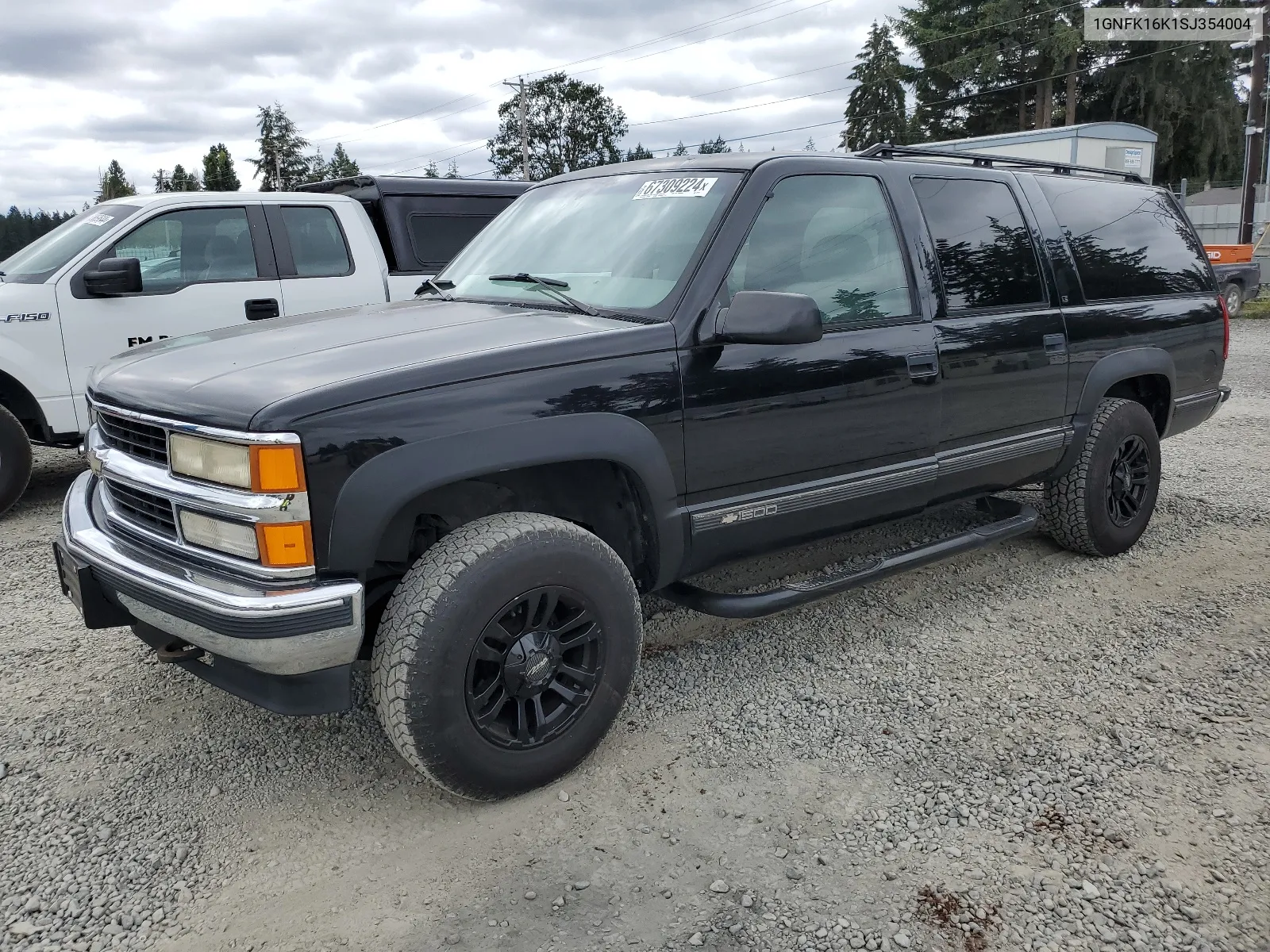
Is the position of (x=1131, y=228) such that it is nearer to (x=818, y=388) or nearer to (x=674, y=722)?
(x=818, y=388)

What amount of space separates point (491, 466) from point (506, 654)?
543 millimetres

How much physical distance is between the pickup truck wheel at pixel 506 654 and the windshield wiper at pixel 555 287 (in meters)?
0.79

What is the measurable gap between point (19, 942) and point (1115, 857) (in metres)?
2.73

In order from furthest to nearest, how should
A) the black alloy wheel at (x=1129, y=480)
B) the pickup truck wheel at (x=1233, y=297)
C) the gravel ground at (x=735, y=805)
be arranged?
the pickup truck wheel at (x=1233, y=297) → the black alloy wheel at (x=1129, y=480) → the gravel ground at (x=735, y=805)

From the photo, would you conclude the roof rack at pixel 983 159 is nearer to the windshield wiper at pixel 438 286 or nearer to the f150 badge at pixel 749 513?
the f150 badge at pixel 749 513

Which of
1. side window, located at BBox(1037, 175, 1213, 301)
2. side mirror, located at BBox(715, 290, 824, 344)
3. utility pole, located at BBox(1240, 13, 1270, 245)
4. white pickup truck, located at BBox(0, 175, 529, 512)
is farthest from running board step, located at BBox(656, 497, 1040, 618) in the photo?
utility pole, located at BBox(1240, 13, 1270, 245)

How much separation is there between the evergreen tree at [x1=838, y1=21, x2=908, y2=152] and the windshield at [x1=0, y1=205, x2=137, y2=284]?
152ft

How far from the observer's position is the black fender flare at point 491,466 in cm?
247

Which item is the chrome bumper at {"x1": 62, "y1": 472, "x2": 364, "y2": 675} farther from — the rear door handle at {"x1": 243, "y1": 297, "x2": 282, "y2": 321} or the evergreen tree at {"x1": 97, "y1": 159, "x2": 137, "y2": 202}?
the evergreen tree at {"x1": 97, "y1": 159, "x2": 137, "y2": 202}

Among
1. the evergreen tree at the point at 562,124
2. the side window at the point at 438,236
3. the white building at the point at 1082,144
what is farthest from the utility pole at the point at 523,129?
the side window at the point at 438,236

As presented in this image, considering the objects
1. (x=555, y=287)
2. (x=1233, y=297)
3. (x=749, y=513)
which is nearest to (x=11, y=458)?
(x=555, y=287)

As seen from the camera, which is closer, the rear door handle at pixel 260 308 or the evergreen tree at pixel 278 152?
the rear door handle at pixel 260 308

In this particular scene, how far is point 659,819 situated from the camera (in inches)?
108

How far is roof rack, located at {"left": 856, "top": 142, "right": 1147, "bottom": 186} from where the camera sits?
388 cm
